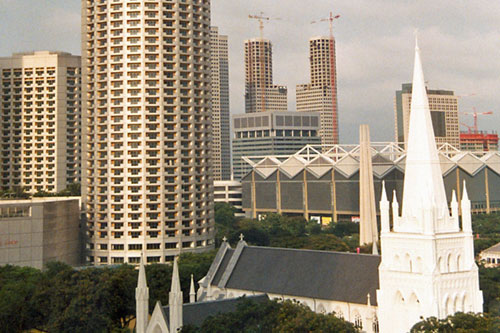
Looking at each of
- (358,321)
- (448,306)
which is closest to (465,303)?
(448,306)

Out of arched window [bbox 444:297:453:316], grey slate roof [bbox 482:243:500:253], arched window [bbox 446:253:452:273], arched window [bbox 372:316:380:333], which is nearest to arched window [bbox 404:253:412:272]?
arched window [bbox 446:253:452:273]

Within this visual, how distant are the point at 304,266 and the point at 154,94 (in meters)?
58.0

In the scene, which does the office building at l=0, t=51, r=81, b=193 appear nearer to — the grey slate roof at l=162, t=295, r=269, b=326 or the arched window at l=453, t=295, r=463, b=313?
the grey slate roof at l=162, t=295, r=269, b=326

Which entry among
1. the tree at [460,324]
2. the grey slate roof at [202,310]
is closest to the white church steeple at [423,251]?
the tree at [460,324]

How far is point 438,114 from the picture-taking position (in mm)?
155125

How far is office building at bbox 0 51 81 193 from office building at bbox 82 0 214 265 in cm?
5799

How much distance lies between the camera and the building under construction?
170500 mm

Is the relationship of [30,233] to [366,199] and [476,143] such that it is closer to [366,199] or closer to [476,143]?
[366,199]

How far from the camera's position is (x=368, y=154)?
420 ft

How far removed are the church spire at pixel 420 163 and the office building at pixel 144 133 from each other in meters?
64.4

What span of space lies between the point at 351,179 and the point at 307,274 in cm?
11182

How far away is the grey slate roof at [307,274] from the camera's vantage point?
62.5 m

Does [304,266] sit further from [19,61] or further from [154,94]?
[19,61]

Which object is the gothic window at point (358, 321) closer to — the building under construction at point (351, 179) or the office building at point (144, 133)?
the office building at point (144, 133)
